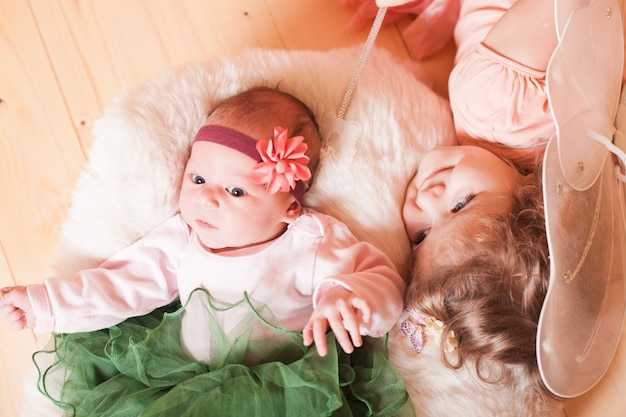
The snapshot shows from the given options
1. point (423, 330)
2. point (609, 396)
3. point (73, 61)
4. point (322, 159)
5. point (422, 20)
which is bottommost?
point (609, 396)

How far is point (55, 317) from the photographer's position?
874mm

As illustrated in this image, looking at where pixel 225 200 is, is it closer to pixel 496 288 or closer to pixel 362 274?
pixel 362 274

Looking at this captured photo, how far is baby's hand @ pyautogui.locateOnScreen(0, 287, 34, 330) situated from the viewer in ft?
2.82

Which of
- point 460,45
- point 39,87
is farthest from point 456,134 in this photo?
point 39,87

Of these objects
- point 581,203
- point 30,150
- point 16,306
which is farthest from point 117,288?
point 581,203

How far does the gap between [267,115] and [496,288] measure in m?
0.41

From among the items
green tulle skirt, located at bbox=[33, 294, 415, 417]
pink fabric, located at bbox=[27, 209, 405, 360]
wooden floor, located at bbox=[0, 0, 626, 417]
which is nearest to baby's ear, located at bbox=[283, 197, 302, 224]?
pink fabric, located at bbox=[27, 209, 405, 360]

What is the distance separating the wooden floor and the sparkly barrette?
1.97 ft

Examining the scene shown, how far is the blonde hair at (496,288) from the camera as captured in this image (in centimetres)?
79

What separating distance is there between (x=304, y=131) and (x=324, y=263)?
0.70 feet

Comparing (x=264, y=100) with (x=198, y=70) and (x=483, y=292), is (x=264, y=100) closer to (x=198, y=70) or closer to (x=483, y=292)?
(x=198, y=70)

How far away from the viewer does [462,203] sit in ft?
3.01

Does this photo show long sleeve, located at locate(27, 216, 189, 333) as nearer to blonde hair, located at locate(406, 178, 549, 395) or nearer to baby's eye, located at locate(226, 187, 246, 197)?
baby's eye, located at locate(226, 187, 246, 197)

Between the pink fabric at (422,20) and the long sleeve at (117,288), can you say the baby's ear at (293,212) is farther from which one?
the pink fabric at (422,20)
